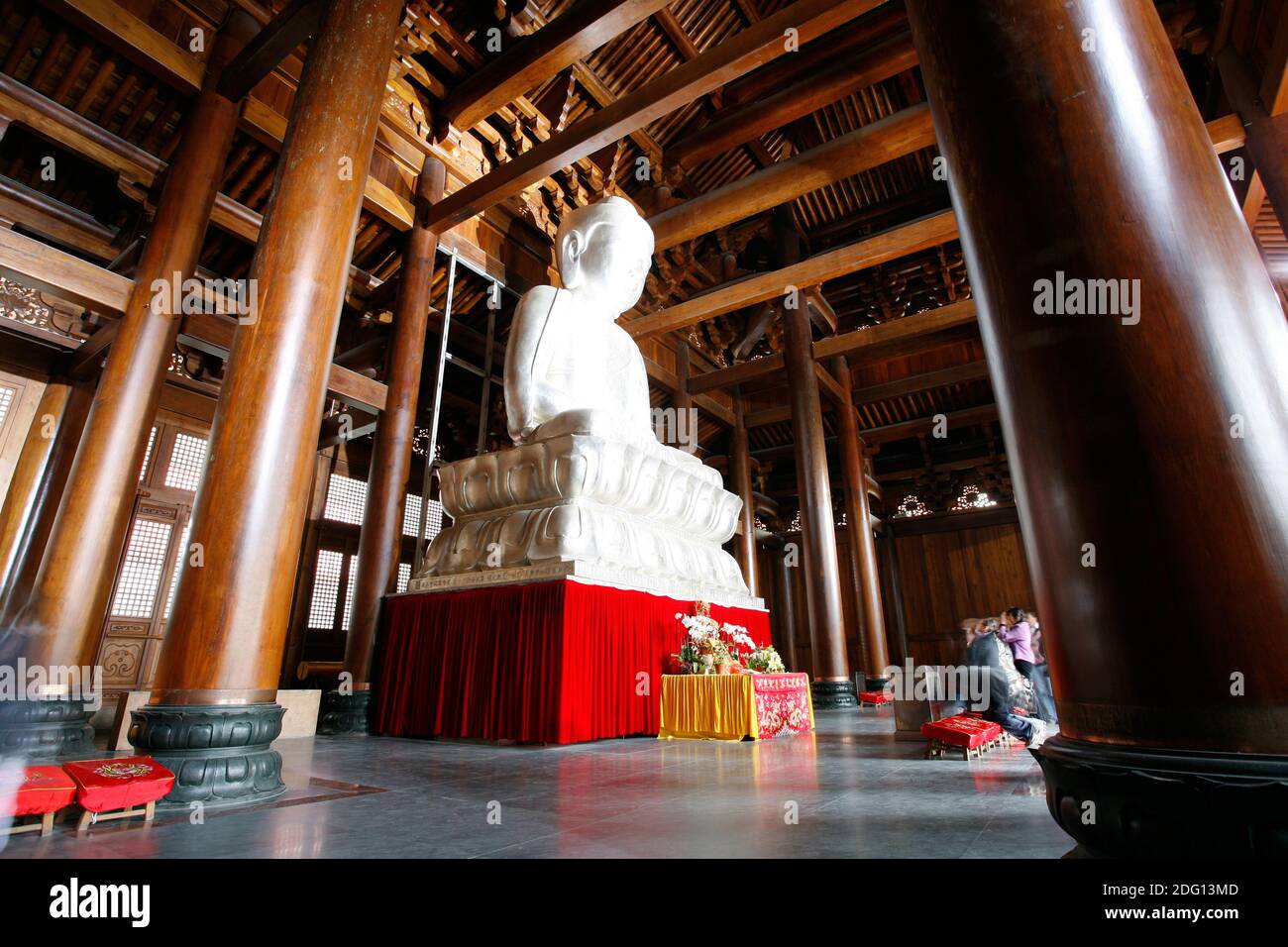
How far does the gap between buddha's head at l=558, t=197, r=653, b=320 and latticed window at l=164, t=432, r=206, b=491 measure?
424 centimetres

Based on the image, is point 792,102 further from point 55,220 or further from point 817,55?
point 55,220

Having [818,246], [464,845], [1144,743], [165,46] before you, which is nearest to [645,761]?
[464,845]

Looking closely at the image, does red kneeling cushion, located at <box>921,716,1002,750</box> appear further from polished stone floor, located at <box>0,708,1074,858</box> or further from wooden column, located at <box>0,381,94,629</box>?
wooden column, located at <box>0,381,94,629</box>

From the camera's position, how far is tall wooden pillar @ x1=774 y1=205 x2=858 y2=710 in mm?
6516

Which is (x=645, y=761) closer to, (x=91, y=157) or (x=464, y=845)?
(x=464, y=845)

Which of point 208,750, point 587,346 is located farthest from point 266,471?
point 587,346

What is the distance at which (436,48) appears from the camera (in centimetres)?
532

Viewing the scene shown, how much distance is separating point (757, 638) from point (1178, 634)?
4.75m

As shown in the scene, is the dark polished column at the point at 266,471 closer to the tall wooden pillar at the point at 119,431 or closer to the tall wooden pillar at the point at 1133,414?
the tall wooden pillar at the point at 119,431

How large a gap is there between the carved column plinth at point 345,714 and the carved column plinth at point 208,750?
89.4 inches

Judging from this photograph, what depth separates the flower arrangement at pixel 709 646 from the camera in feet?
12.4

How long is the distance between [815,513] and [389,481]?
433 centimetres

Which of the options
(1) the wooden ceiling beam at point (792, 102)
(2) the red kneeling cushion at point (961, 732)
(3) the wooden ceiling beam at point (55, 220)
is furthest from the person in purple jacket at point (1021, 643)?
(3) the wooden ceiling beam at point (55, 220)

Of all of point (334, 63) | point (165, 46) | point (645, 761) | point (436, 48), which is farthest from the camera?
point (436, 48)
